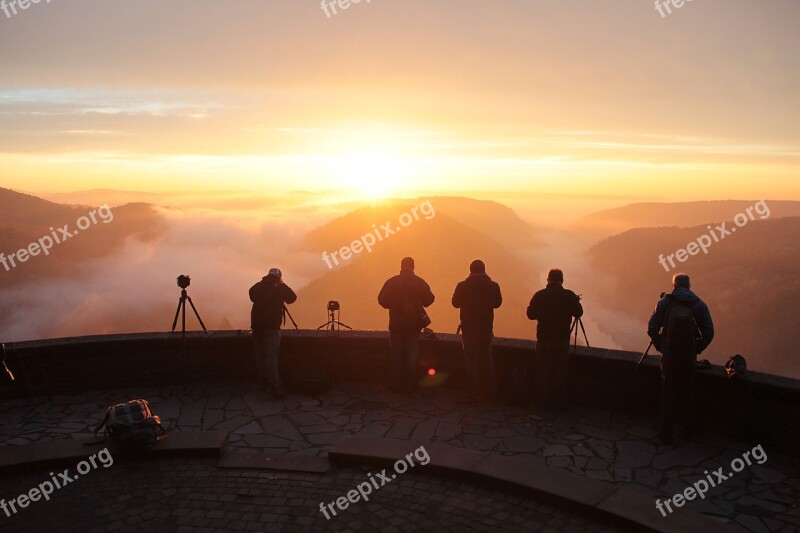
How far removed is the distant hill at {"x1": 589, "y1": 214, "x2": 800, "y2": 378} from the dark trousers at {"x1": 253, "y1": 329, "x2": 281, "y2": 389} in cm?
13154

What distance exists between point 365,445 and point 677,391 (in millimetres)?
3697

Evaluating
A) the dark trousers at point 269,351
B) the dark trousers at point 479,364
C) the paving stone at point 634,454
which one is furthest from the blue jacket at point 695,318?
the dark trousers at point 269,351

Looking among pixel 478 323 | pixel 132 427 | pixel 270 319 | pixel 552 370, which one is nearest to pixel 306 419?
pixel 270 319

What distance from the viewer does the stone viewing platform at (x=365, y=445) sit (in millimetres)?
5480

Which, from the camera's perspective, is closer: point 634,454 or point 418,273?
point 634,454

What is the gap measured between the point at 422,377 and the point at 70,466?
470cm

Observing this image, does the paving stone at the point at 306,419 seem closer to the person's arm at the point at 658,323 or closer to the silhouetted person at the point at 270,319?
the silhouetted person at the point at 270,319

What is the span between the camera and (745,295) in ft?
502

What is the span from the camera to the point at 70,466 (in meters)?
6.46

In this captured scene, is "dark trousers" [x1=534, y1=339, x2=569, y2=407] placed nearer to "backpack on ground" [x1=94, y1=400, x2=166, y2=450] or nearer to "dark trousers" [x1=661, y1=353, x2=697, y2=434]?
"dark trousers" [x1=661, y1=353, x2=697, y2=434]

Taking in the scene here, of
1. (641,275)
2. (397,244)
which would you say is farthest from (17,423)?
(641,275)

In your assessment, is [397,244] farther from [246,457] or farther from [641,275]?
[246,457]

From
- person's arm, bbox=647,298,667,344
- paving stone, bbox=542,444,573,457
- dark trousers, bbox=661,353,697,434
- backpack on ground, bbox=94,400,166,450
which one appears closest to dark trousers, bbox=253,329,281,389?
backpack on ground, bbox=94,400,166,450

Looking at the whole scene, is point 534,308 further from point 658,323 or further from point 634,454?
point 634,454
